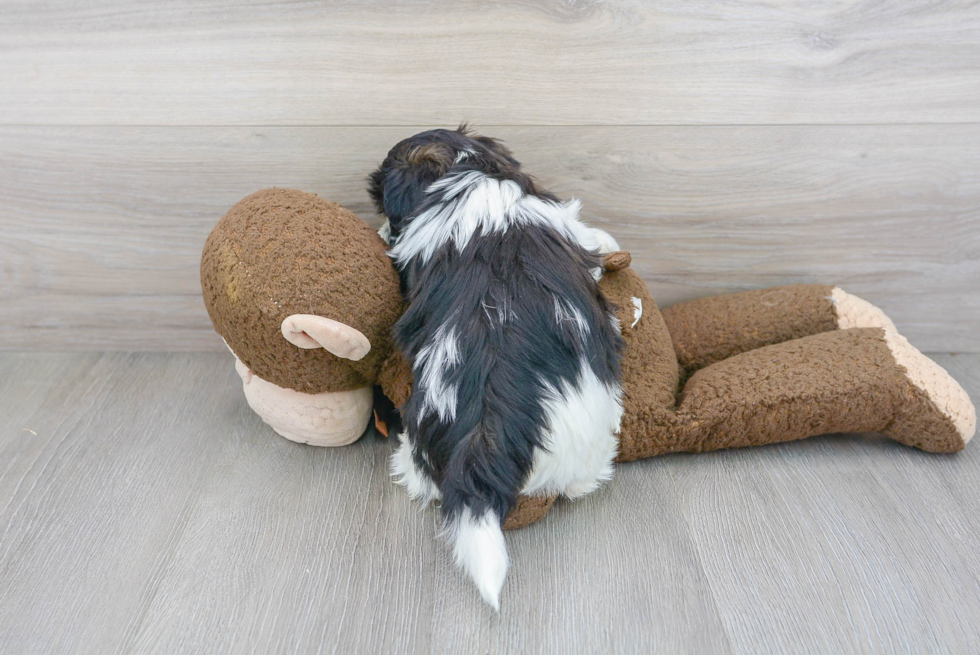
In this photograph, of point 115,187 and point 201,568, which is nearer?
point 201,568

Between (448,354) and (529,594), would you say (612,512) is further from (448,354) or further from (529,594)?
(448,354)

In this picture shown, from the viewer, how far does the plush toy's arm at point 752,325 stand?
3.50 feet

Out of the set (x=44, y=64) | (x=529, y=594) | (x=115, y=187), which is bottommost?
(x=529, y=594)

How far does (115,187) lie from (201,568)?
0.68m

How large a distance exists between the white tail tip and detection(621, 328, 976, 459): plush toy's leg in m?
0.30

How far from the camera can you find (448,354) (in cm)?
78

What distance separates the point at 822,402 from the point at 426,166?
63 cm

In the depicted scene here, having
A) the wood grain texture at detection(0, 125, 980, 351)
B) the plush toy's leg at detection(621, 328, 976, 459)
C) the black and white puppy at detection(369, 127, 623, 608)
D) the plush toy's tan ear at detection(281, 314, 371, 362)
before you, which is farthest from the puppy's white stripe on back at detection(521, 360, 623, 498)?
the wood grain texture at detection(0, 125, 980, 351)

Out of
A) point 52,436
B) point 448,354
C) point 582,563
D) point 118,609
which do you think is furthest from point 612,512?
point 52,436

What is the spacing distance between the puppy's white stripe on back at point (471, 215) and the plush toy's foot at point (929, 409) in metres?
0.49

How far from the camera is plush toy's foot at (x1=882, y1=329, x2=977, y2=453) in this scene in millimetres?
917

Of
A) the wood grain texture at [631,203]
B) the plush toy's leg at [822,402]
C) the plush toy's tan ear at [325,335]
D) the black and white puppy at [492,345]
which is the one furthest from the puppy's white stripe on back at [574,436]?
the wood grain texture at [631,203]

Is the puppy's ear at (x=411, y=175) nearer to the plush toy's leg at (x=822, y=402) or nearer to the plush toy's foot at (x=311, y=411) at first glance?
the plush toy's foot at (x=311, y=411)

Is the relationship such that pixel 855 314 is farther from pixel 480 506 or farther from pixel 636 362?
pixel 480 506
